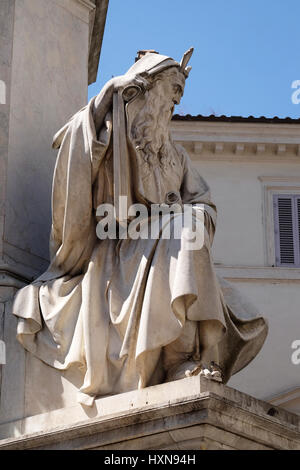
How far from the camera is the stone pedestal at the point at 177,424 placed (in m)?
5.98

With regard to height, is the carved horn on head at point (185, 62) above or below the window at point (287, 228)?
below

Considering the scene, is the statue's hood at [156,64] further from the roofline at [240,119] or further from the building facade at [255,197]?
the roofline at [240,119]

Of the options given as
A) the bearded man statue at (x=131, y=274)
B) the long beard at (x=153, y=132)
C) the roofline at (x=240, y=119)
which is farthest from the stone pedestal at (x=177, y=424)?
the roofline at (x=240, y=119)

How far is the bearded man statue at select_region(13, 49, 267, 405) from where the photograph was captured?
21.7 ft

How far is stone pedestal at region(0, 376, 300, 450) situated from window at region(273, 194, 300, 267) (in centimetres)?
1533

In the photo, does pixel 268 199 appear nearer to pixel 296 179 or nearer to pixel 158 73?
pixel 296 179

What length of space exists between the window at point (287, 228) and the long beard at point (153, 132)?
14.4 metres

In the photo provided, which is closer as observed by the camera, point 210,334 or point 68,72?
point 210,334

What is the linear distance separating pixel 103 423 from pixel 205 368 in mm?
658

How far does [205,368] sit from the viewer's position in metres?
6.50

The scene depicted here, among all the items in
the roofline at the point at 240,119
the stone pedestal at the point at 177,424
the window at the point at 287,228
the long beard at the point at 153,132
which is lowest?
the stone pedestal at the point at 177,424

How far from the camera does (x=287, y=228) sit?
72.5 ft

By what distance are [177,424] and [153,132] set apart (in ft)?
6.91

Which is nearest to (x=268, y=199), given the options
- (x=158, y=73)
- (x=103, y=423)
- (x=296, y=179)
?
(x=296, y=179)
